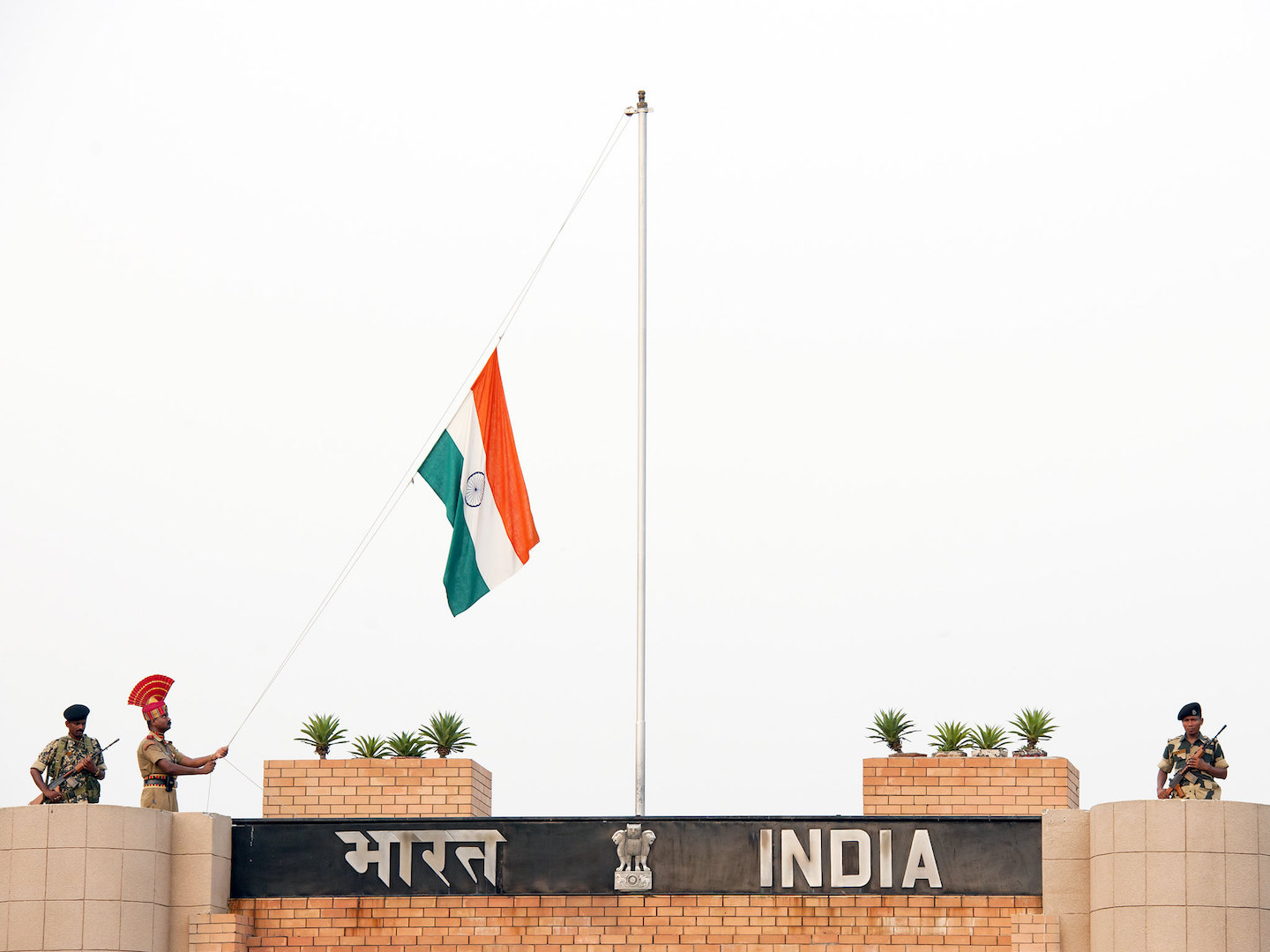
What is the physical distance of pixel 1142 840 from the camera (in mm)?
18562

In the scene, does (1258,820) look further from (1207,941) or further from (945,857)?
(945,857)

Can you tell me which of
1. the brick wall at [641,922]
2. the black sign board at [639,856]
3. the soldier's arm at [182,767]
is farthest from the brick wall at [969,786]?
the soldier's arm at [182,767]

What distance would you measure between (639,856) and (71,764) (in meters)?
5.94

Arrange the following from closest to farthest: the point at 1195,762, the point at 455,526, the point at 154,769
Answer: the point at 1195,762 < the point at 154,769 < the point at 455,526

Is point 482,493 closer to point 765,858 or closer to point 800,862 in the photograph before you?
point 765,858

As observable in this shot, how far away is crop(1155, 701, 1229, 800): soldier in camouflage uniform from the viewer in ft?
63.2

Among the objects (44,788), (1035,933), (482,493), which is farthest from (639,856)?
(44,788)

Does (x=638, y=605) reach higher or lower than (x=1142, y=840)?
higher

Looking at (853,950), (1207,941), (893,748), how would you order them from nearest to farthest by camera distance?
(1207,941)
(853,950)
(893,748)

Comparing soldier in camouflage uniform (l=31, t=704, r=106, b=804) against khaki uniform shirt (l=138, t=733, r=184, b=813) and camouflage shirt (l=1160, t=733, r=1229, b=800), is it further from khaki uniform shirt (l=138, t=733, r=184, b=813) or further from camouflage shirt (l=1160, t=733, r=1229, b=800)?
camouflage shirt (l=1160, t=733, r=1229, b=800)

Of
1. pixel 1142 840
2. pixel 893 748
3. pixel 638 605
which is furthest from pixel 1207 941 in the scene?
pixel 638 605

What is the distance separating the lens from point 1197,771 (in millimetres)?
19297

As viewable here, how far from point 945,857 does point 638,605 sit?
166 inches

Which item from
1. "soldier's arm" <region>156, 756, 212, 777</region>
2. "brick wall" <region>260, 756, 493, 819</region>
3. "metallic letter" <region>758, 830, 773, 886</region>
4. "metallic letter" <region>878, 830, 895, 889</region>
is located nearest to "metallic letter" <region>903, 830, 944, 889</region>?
"metallic letter" <region>878, 830, 895, 889</region>
